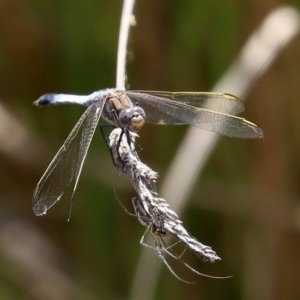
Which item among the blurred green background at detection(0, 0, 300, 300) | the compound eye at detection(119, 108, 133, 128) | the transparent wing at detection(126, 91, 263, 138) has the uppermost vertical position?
the transparent wing at detection(126, 91, 263, 138)

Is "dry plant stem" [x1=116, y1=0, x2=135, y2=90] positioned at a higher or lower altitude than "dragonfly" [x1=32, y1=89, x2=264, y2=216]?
higher

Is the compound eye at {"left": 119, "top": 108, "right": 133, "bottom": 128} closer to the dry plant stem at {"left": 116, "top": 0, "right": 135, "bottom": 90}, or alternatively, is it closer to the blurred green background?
the dry plant stem at {"left": 116, "top": 0, "right": 135, "bottom": 90}

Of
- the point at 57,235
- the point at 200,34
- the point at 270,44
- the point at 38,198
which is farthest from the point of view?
the point at 57,235

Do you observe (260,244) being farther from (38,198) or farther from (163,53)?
(38,198)

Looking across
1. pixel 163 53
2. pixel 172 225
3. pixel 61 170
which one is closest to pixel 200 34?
pixel 163 53

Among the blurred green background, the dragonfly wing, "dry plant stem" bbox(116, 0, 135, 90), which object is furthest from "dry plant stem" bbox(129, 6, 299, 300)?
"dry plant stem" bbox(116, 0, 135, 90)

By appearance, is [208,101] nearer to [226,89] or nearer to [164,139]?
[226,89]

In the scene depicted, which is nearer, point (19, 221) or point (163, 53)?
point (163, 53)

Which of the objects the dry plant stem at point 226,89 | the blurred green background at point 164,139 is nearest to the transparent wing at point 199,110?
the dry plant stem at point 226,89
